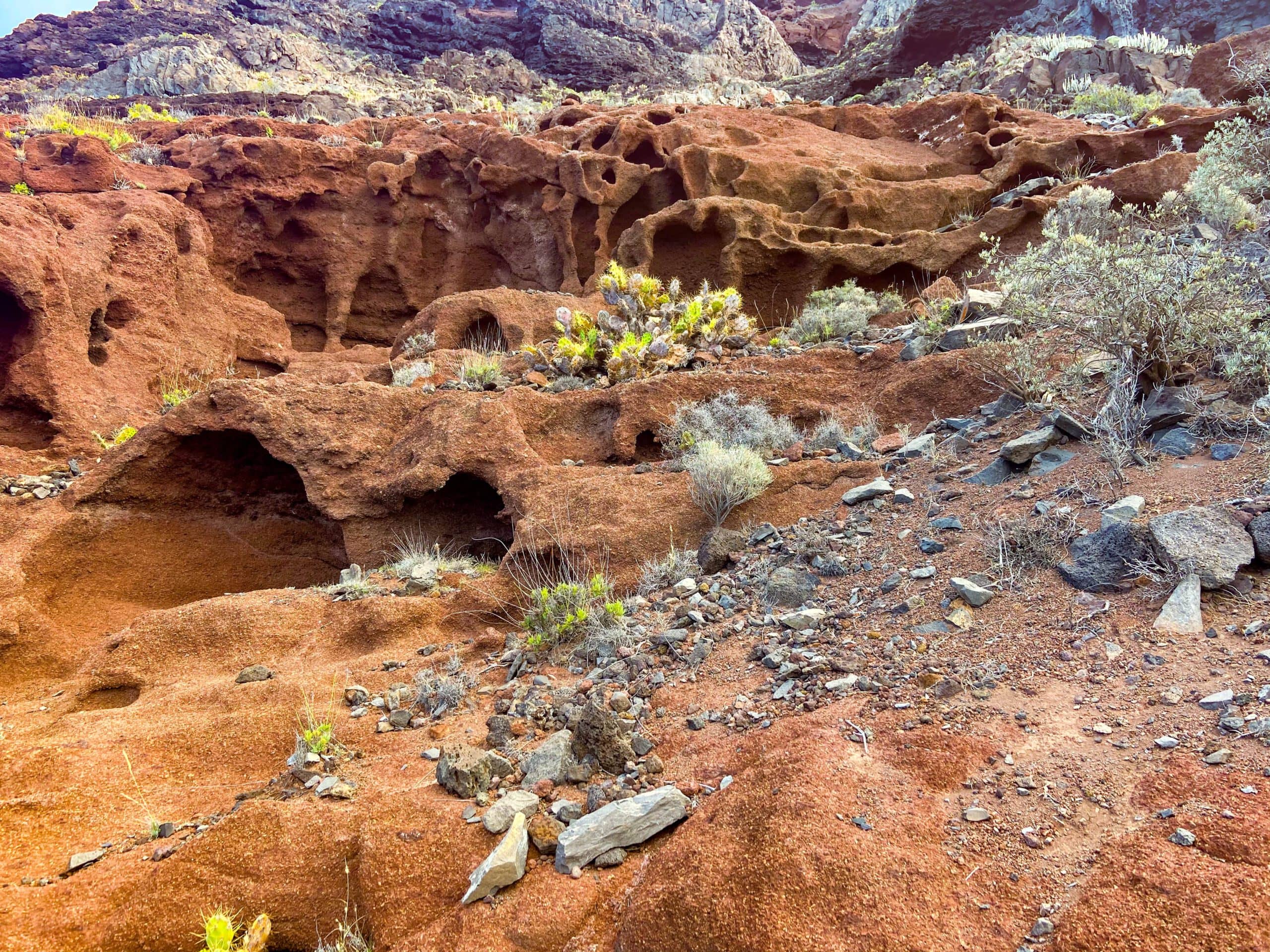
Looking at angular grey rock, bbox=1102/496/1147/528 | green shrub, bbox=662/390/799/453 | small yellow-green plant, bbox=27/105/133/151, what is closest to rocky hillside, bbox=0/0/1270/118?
small yellow-green plant, bbox=27/105/133/151

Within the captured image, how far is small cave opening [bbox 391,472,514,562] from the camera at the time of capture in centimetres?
599

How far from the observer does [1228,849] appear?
5.63 ft

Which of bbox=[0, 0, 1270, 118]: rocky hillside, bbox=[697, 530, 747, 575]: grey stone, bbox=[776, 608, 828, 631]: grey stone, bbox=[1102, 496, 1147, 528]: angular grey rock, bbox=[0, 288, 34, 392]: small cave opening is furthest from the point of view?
bbox=[0, 0, 1270, 118]: rocky hillside

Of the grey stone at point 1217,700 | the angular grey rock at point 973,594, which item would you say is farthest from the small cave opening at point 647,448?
the grey stone at point 1217,700

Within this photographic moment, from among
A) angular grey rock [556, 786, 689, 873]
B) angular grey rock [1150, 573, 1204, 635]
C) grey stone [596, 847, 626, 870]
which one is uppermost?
angular grey rock [1150, 573, 1204, 635]

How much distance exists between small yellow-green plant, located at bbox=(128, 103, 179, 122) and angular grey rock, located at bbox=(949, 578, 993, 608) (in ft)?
55.7

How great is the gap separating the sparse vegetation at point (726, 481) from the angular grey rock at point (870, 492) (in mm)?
544

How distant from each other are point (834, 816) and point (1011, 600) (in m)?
1.35

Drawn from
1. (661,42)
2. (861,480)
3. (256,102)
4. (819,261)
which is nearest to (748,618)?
(861,480)

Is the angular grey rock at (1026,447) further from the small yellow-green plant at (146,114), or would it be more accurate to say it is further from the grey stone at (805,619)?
the small yellow-green plant at (146,114)

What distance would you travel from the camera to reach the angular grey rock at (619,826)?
2.37m

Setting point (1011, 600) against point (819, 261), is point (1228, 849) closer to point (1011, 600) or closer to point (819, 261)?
point (1011, 600)

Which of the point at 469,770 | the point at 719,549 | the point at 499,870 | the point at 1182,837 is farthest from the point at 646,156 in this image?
the point at 1182,837

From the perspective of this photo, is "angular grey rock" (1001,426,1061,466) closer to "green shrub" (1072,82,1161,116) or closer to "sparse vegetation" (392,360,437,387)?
"sparse vegetation" (392,360,437,387)
